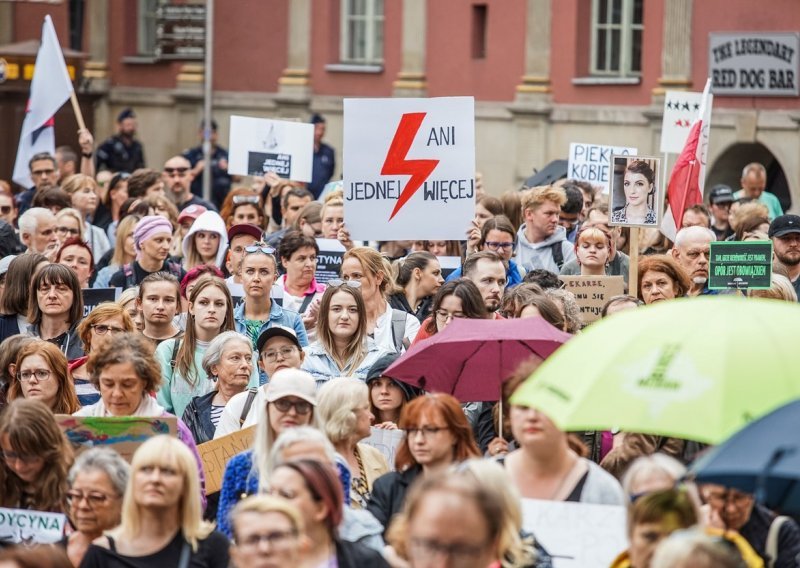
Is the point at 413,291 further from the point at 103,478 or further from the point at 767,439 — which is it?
the point at 767,439

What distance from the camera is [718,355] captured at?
17.8 feet

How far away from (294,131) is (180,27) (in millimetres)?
15277

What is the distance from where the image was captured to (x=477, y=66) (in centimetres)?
2991

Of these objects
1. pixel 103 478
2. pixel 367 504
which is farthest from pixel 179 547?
pixel 367 504

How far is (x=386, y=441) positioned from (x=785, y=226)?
200 inches

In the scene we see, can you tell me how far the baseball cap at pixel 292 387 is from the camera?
7434mm

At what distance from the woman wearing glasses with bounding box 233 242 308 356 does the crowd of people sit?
0.02 metres

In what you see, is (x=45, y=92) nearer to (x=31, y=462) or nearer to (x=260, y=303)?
(x=260, y=303)

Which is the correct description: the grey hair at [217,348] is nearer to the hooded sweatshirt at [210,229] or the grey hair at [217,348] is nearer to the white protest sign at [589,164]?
the hooded sweatshirt at [210,229]

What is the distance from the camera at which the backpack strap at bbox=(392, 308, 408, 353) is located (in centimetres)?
1087

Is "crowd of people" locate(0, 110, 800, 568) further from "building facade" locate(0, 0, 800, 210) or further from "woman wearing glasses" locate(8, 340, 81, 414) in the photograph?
"building facade" locate(0, 0, 800, 210)

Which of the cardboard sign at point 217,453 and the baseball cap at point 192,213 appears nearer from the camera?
the cardboard sign at point 217,453

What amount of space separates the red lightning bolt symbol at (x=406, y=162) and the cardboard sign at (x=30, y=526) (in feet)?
18.3

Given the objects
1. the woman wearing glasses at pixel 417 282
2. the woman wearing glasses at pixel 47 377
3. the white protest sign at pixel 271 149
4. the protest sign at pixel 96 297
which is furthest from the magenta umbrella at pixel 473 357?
the white protest sign at pixel 271 149
